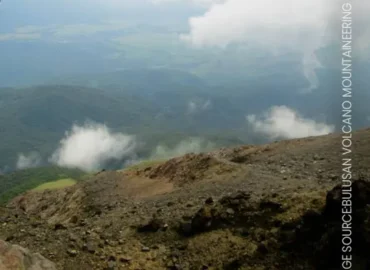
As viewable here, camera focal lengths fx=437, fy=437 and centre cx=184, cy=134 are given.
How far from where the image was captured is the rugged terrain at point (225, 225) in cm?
1355

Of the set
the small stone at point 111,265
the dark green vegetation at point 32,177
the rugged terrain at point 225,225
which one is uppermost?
the dark green vegetation at point 32,177

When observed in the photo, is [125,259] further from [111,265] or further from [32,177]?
[32,177]

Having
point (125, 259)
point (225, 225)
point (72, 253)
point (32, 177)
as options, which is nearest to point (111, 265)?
point (125, 259)

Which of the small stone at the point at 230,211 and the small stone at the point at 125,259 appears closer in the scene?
the small stone at the point at 125,259

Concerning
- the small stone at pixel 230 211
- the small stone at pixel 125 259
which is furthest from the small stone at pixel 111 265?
the small stone at pixel 230 211

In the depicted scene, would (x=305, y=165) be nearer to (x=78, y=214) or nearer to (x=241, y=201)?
(x=241, y=201)

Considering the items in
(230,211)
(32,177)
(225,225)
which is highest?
(32,177)

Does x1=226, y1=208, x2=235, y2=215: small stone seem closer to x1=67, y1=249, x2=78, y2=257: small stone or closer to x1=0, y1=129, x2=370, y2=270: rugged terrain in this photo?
x1=0, y1=129, x2=370, y2=270: rugged terrain

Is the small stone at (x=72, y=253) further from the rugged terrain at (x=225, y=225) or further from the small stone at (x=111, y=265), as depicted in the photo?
the small stone at (x=111, y=265)

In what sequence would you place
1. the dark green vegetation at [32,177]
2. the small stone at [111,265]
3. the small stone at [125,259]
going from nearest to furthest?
the small stone at [111,265], the small stone at [125,259], the dark green vegetation at [32,177]

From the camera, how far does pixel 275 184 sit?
22984mm

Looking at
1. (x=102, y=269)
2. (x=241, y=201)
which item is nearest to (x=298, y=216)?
(x=241, y=201)

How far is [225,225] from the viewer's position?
16.4m

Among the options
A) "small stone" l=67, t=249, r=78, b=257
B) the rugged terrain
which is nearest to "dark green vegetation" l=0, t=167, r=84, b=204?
the rugged terrain
